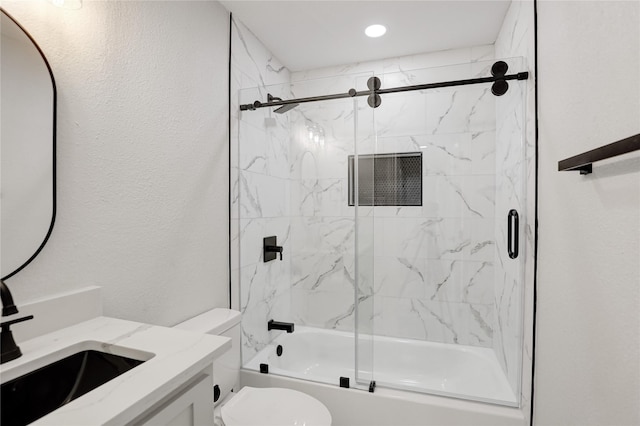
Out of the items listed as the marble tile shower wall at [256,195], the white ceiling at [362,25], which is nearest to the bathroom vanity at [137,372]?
the marble tile shower wall at [256,195]

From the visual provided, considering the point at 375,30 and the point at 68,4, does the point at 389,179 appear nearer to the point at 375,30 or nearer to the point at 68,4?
the point at 375,30

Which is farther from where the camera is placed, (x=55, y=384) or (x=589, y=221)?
(x=589, y=221)

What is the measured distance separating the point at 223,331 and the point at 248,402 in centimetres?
38

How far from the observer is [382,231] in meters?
2.32

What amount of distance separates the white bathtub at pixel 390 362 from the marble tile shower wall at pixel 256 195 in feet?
0.67

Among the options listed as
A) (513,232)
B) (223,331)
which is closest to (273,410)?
(223,331)

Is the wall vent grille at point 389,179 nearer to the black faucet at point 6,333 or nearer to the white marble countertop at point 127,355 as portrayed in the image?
the white marble countertop at point 127,355

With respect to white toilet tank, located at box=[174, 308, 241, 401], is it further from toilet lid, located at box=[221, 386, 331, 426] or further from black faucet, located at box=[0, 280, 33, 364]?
black faucet, located at box=[0, 280, 33, 364]

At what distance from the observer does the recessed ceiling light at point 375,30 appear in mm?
2183

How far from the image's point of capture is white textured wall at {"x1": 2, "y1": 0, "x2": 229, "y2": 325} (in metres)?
1.09

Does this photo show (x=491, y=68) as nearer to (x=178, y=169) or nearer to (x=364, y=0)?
(x=364, y=0)

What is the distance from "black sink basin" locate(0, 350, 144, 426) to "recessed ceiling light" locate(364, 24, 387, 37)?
2293 millimetres

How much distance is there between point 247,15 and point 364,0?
745mm

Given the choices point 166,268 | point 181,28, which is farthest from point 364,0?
→ point 166,268
